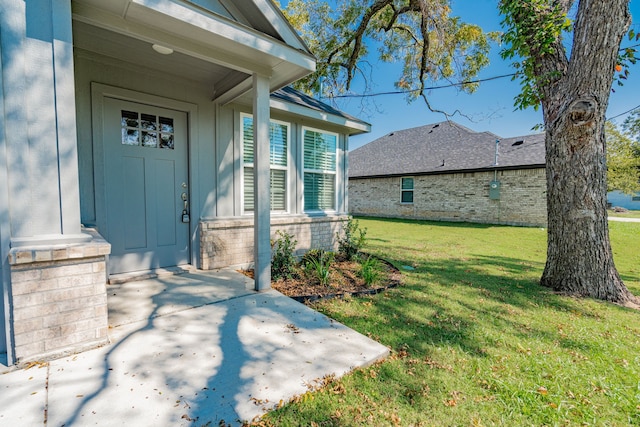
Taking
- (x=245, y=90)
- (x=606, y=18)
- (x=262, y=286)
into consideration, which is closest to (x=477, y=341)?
(x=262, y=286)

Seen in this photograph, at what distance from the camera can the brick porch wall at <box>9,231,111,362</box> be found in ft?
6.67

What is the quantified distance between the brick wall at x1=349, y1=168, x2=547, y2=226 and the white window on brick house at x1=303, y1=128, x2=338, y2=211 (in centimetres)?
1051

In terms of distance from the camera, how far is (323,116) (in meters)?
5.51

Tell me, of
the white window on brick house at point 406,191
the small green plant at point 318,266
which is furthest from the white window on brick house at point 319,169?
the white window on brick house at point 406,191

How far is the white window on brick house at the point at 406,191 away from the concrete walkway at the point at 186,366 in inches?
565

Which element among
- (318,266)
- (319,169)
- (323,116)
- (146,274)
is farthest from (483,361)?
(323,116)

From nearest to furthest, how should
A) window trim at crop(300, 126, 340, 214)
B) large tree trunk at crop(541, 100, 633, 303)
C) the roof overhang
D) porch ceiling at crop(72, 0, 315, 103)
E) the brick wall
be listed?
1. porch ceiling at crop(72, 0, 315, 103)
2. large tree trunk at crop(541, 100, 633, 303)
3. window trim at crop(300, 126, 340, 214)
4. the roof overhang
5. the brick wall

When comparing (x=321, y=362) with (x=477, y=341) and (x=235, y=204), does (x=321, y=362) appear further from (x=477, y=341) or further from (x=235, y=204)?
(x=235, y=204)

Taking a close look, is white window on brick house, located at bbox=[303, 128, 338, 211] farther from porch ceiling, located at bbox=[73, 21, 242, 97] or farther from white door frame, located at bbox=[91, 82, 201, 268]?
white door frame, located at bbox=[91, 82, 201, 268]

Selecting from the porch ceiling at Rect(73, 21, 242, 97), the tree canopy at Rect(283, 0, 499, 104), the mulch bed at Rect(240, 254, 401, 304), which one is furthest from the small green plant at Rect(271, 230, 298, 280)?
the tree canopy at Rect(283, 0, 499, 104)

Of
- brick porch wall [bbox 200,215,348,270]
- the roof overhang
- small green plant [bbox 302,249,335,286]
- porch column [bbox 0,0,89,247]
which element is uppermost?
the roof overhang

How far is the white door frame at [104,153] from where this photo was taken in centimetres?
359

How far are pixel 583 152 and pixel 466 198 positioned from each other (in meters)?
10.8

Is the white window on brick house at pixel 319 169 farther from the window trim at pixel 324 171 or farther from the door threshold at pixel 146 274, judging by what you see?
the door threshold at pixel 146 274
